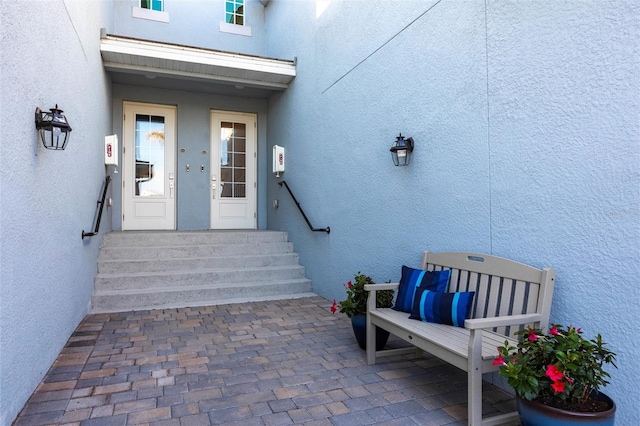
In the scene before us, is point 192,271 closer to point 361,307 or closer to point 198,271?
point 198,271

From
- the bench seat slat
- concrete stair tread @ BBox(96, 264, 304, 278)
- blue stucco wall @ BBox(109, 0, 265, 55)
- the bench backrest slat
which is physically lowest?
concrete stair tread @ BBox(96, 264, 304, 278)

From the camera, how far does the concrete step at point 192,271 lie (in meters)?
4.63

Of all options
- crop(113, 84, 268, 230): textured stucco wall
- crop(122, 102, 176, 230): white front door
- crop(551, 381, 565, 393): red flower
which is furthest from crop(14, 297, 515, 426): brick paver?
crop(113, 84, 268, 230): textured stucco wall

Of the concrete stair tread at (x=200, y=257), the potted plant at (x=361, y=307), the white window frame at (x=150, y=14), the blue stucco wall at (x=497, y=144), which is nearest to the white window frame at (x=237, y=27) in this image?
the white window frame at (x=150, y=14)

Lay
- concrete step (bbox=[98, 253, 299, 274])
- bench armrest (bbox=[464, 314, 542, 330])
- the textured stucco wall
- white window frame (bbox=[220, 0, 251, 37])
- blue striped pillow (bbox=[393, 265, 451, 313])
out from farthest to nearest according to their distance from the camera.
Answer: white window frame (bbox=[220, 0, 251, 37]) → the textured stucco wall → concrete step (bbox=[98, 253, 299, 274]) → blue striped pillow (bbox=[393, 265, 451, 313]) → bench armrest (bbox=[464, 314, 542, 330])

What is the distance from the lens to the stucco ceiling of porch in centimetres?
522

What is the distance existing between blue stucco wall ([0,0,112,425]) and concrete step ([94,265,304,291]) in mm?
628

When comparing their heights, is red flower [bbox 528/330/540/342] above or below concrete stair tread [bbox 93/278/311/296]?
above

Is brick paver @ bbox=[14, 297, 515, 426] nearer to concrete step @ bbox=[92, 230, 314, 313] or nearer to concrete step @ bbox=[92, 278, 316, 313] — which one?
concrete step @ bbox=[92, 278, 316, 313]

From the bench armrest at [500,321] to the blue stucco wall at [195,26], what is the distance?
679 centimetres

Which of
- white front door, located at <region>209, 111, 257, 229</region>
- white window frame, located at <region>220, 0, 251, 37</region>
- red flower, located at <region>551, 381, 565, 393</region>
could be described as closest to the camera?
red flower, located at <region>551, 381, 565, 393</region>

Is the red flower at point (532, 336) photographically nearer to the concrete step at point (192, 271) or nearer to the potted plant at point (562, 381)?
the potted plant at point (562, 381)

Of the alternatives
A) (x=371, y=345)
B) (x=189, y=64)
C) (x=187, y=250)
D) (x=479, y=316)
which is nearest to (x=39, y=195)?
(x=371, y=345)

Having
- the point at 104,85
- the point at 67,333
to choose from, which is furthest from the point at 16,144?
the point at 104,85
